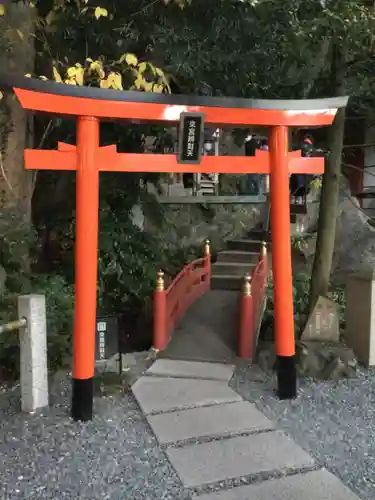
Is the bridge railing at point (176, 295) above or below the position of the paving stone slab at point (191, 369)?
above

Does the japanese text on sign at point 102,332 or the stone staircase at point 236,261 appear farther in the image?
the stone staircase at point 236,261

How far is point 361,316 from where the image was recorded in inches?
240

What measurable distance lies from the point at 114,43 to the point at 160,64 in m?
0.67

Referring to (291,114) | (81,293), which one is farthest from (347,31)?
(81,293)

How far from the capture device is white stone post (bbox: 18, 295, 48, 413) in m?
4.61

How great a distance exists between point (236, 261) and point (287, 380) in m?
5.48

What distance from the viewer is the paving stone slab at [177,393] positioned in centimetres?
484

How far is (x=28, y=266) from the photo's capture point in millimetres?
6781

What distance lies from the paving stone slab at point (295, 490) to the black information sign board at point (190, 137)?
2859mm

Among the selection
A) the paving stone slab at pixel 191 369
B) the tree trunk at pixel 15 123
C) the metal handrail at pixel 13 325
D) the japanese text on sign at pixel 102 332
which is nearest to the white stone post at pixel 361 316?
the paving stone slab at pixel 191 369

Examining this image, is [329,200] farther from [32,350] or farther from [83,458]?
[83,458]

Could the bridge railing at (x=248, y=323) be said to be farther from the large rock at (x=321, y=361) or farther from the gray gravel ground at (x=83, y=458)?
the gray gravel ground at (x=83, y=458)

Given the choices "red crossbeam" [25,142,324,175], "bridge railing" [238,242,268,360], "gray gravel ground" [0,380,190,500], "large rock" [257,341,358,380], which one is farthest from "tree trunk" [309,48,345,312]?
"gray gravel ground" [0,380,190,500]

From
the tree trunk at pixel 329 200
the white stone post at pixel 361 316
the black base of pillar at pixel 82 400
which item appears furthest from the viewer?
the tree trunk at pixel 329 200
